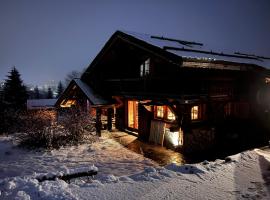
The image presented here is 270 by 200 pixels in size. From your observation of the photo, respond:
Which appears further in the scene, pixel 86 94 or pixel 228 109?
pixel 86 94

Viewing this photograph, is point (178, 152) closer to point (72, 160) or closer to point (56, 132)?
point (72, 160)

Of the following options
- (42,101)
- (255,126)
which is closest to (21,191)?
(255,126)

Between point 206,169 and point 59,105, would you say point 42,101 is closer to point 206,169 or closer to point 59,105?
point 59,105

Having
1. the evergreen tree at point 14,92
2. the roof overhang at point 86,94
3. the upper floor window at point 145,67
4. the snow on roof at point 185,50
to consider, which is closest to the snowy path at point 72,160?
the roof overhang at point 86,94

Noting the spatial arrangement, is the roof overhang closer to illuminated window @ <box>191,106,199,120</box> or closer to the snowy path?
the snowy path

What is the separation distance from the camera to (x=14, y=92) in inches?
1179

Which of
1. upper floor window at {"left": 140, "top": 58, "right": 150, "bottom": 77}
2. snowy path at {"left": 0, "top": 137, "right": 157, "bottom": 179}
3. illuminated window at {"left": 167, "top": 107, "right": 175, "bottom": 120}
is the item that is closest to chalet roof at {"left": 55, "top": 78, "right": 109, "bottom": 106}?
upper floor window at {"left": 140, "top": 58, "right": 150, "bottom": 77}

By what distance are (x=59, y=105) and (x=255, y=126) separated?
15212mm

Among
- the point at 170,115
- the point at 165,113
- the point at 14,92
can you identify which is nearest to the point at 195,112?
the point at 170,115

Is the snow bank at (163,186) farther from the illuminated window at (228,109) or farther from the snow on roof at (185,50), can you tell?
the illuminated window at (228,109)

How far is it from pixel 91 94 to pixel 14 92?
59.1 ft

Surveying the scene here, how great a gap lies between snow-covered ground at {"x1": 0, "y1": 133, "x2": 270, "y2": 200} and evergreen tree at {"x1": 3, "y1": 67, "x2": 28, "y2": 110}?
21.5 m

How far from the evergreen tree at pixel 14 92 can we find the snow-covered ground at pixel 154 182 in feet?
70.4

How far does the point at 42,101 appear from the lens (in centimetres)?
3825
